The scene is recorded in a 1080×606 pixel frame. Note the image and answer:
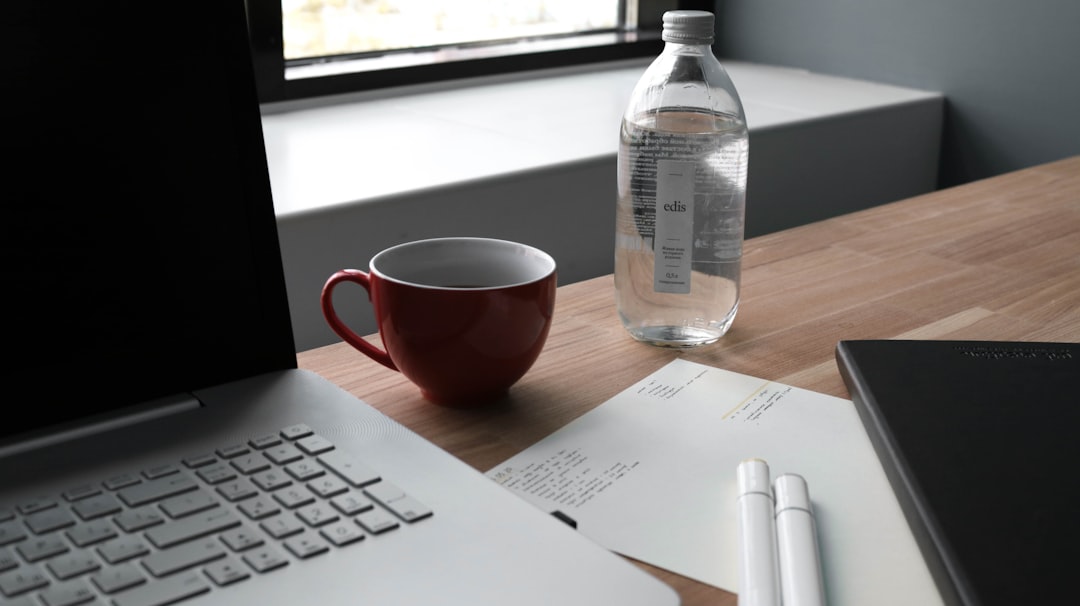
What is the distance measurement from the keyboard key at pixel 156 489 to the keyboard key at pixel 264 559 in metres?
0.06

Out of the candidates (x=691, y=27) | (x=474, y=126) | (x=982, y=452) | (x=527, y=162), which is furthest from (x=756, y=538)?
(x=474, y=126)

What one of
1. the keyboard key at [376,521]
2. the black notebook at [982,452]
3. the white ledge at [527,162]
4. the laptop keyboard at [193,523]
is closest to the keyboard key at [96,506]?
the laptop keyboard at [193,523]

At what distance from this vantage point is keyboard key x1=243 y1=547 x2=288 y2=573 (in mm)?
410

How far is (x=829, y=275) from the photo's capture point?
88cm

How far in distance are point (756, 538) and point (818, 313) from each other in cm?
36

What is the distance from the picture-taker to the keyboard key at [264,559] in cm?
41

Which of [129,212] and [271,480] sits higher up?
[129,212]

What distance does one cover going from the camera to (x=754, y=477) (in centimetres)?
52

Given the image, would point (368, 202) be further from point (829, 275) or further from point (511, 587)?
point (511, 587)

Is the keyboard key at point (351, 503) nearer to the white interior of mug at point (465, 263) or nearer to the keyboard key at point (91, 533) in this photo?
the keyboard key at point (91, 533)

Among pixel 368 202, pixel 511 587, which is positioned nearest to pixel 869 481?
pixel 511 587

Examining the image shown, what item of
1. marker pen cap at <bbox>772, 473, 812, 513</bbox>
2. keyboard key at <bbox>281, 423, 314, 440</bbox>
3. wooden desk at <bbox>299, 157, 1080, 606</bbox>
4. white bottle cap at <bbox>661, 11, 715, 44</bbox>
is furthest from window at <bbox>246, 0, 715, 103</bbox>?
marker pen cap at <bbox>772, 473, 812, 513</bbox>

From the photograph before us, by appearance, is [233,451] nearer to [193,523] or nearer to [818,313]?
[193,523]

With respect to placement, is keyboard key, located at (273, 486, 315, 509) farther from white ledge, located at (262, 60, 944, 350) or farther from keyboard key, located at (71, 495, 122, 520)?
white ledge, located at (262, 60, 944, 350)
